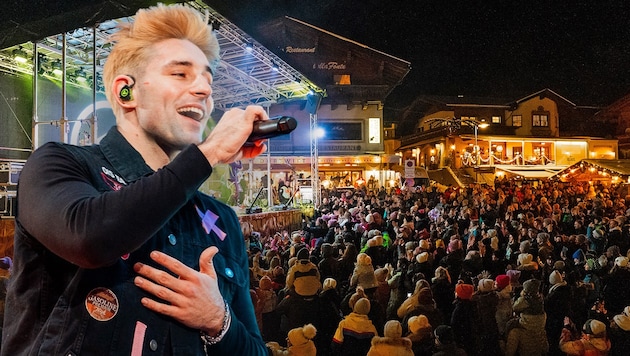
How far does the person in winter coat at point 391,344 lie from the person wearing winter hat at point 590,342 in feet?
6.44

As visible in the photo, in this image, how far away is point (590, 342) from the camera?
4785 mm

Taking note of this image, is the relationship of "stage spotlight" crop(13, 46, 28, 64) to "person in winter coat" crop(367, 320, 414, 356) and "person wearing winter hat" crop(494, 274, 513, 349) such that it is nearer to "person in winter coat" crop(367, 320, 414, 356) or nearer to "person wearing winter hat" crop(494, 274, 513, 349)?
"person in winter coat" crop(367, 320, 414, 356)

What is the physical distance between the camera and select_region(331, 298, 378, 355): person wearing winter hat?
4.60 meters

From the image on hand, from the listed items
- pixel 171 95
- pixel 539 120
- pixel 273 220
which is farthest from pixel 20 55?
pixel 539 120

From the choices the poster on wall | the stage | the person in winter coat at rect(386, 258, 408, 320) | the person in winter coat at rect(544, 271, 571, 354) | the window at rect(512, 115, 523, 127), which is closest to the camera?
the person in winter coat at rect(544, 271, 571, 354)

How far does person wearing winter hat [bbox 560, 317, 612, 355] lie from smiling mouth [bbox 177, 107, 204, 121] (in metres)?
5.05

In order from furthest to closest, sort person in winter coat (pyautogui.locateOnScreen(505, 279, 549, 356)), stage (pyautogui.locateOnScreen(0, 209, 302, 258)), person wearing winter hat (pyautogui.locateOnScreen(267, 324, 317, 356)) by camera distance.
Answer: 1. stage (pyautogui.locateOnScreen(0, 209, 302, 258))
2. person in winter coat (pyautogui.locateOnScreen(505, 279, 549, 356))
3. person wearing winter hat (pyautogui.locateOnScreen(267, 324, 317, 356))

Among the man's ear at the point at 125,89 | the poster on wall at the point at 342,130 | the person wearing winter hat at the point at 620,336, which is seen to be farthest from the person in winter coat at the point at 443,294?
the poster on wall at the point at 342,130

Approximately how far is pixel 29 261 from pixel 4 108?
13154mm

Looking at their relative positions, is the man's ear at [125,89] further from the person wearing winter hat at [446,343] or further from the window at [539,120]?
the window at [539,120]

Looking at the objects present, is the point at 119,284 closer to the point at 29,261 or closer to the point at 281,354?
the point at 29,261

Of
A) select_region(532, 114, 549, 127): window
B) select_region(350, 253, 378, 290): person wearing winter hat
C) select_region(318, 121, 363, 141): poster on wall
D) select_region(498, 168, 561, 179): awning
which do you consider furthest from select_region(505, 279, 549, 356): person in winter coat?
select_region(532, 114, 549, 127): window

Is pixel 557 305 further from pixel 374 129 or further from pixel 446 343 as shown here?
pixel 374 129

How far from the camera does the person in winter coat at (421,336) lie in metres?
4.66
